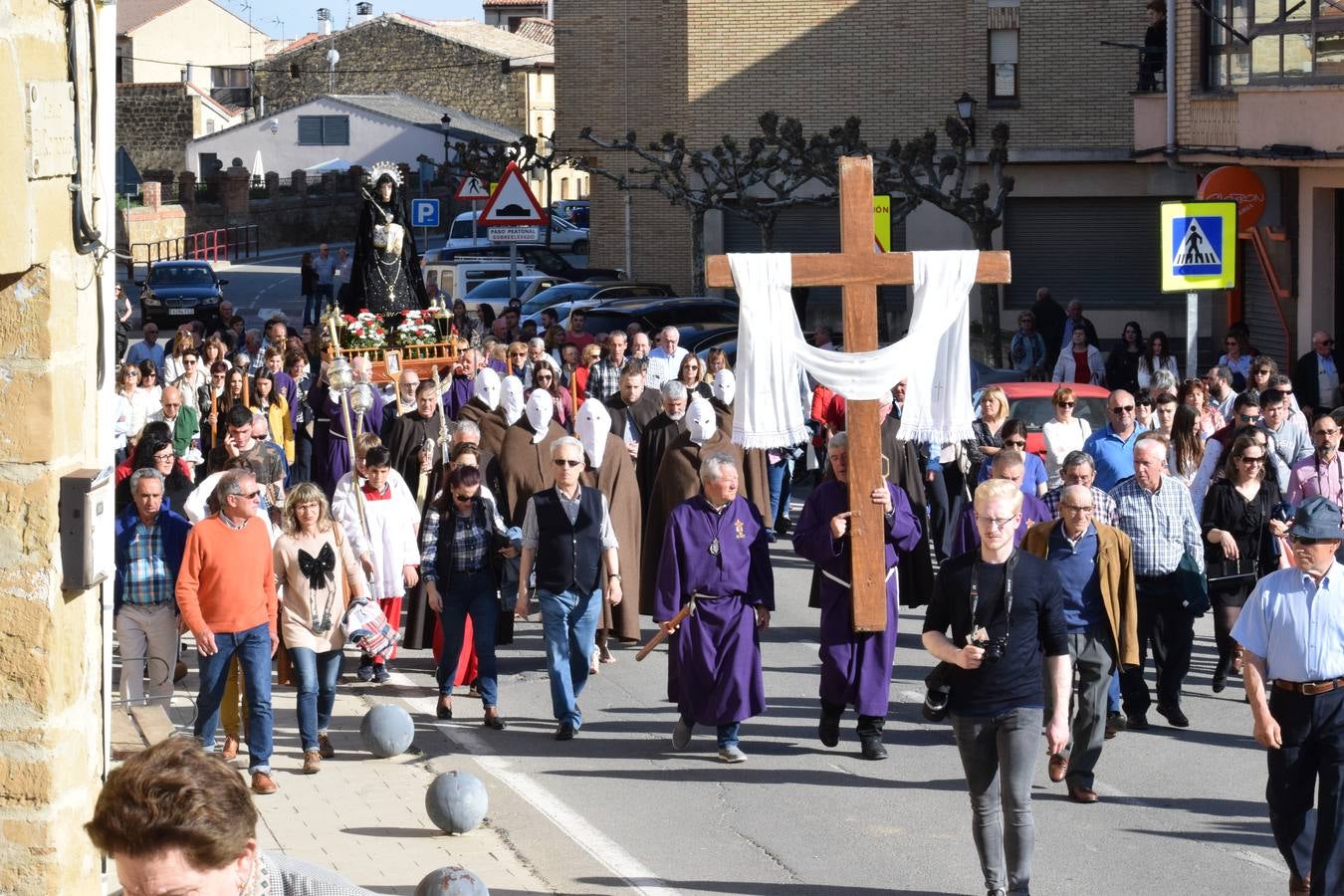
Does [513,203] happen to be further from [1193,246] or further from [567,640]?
[567,640]

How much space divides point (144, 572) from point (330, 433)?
664 cm

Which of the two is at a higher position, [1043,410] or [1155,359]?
[1155,359]

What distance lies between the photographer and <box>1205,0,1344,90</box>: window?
75.5 ft

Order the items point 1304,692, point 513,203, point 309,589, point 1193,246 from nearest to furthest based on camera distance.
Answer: point 1304,692 → point 309,589 → point 1193,246 → point 513,203

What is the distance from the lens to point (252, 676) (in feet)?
34.3

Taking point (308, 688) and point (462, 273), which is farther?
point (462, 273)

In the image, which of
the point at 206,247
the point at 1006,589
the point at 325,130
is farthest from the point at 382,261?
the point at 325,130

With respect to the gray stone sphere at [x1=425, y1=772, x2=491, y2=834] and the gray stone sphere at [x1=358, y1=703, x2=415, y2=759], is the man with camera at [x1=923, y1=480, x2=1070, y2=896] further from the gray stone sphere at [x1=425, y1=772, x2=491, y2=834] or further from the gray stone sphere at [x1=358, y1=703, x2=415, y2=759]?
the gray stone sphere at [x1=358, y1=703, x2=415, y2=759]

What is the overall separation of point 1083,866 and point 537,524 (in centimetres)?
408

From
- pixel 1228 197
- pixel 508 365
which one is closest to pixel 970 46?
pixel 1228 197

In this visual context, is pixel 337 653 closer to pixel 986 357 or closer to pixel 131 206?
pixel 986 357

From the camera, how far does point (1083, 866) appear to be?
8.95 m

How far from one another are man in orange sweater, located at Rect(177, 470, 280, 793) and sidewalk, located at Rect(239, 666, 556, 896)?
40 centimetres

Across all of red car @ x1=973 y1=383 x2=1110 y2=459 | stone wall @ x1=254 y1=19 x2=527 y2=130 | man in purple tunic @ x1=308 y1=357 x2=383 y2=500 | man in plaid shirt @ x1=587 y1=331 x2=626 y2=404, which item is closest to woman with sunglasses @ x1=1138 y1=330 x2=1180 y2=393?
red car @ x1=973 y1=383 x2=1110 y2=459
